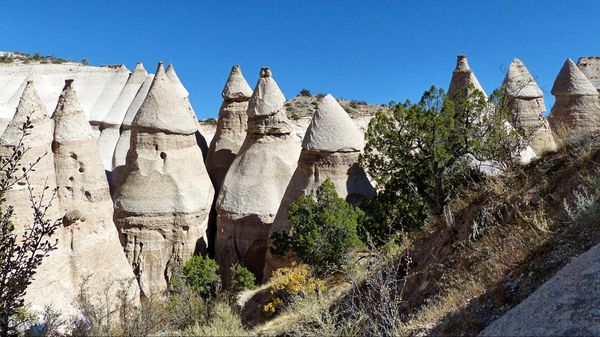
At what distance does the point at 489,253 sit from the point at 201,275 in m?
8.40

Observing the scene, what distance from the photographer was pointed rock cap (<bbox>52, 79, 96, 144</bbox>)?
30.9 feet

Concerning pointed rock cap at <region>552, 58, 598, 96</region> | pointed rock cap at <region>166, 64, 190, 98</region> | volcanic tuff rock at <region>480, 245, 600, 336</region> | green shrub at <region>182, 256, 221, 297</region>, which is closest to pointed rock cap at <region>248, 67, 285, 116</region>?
green shrub at <region>182, 256, 221, 297</region>

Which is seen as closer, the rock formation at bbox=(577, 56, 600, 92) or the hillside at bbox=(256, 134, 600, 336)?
the hillside at bbox=(256, 134, 600, 336)

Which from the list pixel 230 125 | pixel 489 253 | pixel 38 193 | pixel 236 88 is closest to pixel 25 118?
pixel 38 193

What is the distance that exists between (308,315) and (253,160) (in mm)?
7713

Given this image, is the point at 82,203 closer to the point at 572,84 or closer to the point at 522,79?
the point at 522,79

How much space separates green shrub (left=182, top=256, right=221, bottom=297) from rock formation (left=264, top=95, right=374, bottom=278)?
140 centimetres

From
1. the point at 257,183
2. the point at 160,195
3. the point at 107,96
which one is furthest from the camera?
the point at 107,96

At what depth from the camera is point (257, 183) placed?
13.9m

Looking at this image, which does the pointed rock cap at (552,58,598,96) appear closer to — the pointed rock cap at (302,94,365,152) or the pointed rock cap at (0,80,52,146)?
the pointed rock cap at (302,94,365,152)

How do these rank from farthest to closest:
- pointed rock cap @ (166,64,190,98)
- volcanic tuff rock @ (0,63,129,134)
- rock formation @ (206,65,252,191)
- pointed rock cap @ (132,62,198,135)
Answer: volcanic tuff rock @ (0,63,129,134)
pointed rock cap @ (166,64,190,98)
rock formation @ (206,65,252,191)
pointed rock cap @ (132,62,198,135)

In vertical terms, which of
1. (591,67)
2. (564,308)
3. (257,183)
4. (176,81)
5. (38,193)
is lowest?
(564,308)

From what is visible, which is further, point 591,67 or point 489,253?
point 591,67

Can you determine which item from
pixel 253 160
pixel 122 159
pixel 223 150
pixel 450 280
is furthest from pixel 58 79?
pixel 450 280
